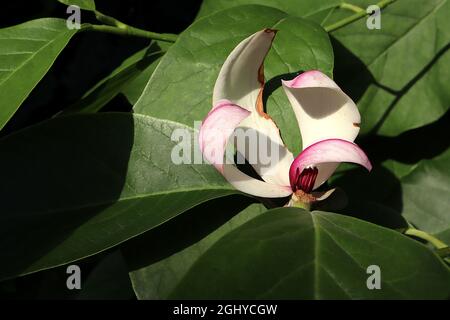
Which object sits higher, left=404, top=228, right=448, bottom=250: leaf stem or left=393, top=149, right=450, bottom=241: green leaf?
left=404, top=228, right=448, bottom=250: leaf stem

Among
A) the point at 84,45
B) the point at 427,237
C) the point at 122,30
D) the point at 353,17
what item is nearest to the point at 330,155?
the point at 427,237

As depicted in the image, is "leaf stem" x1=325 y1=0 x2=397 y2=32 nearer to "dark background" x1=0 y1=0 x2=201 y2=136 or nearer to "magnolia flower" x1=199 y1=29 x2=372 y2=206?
"magnolia flower" x1=199 y1=29 x2=372 y2=206

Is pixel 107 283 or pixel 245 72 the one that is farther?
pixel 107 283

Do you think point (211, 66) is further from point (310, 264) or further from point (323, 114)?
point (310, 264)

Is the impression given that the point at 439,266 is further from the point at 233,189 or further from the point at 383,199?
the point at 383,199

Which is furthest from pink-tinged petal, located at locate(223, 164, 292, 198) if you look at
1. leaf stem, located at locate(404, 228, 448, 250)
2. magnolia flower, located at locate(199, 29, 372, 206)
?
leaf stem, located at locate(404, 228, 448, 250)

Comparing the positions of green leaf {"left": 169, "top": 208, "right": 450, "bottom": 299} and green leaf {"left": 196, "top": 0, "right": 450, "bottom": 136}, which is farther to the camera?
green leaf {"left": 196, "top": 0, "right": 450, "bottom": 136}

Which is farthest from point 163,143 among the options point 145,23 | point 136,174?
point 145,23
